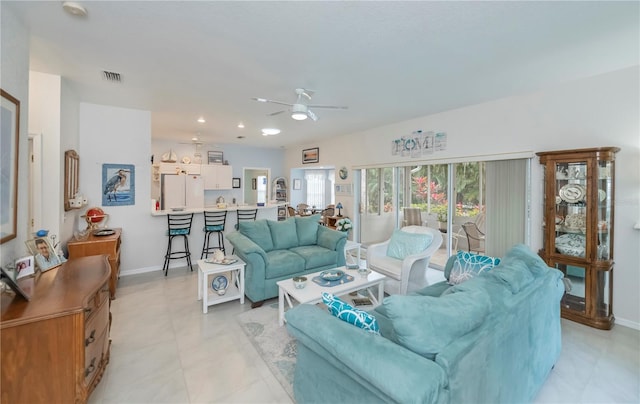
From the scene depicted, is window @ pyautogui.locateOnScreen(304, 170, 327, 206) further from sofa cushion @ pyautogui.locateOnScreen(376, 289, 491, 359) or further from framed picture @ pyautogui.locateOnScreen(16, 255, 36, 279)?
sofa cushion @ pyautogui.locateOnScreen(376, 289, 491, 359)

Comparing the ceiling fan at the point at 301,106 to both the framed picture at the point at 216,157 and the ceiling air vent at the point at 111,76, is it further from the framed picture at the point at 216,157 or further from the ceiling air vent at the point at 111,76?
the framed picture at the point at 216,157

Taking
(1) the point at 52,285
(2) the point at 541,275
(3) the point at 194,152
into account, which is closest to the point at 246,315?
(1) the point at 52,285

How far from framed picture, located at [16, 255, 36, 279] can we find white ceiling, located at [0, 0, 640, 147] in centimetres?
171

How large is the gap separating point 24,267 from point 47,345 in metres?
0.68

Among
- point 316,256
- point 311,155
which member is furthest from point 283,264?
point 311,155

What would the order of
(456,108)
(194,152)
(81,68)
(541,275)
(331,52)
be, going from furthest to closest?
1. (194,152)
2. (456,108)
3. (81,68)
4. (331,52)
5. (541,275)

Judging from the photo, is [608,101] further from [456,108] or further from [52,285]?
[52,285]

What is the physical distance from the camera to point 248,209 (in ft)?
18.1

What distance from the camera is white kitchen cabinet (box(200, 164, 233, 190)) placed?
7.54 metres

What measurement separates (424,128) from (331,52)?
2.89 meters

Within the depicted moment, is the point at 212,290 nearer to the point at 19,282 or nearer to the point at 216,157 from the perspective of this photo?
the point at 19,282

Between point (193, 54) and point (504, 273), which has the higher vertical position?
Answer: point (193, 54)

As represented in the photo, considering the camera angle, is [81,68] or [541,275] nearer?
[541,275]

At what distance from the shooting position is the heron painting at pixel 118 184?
4.30 meters
